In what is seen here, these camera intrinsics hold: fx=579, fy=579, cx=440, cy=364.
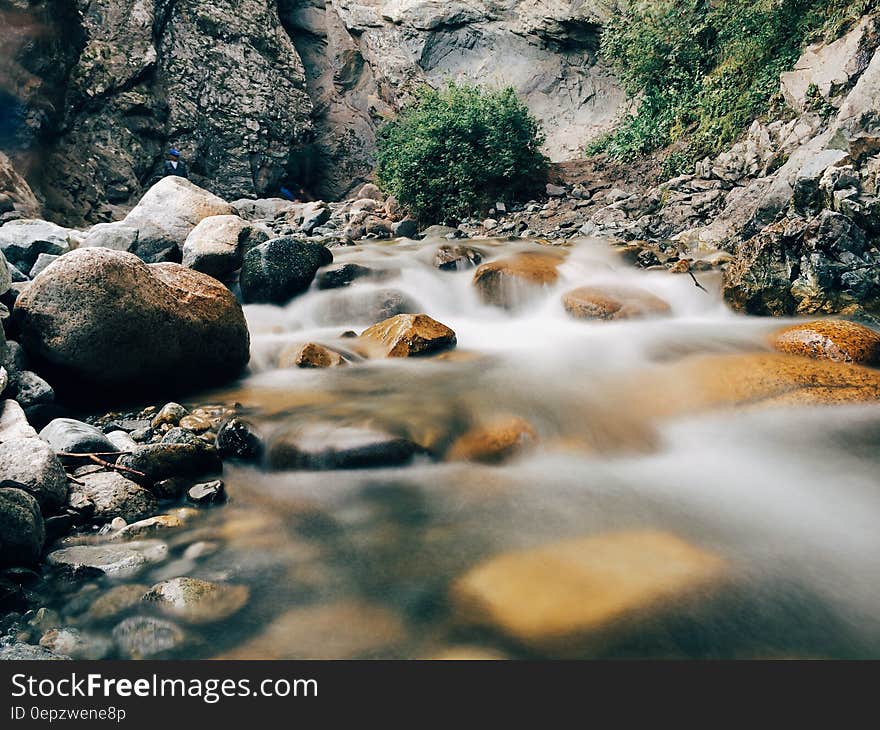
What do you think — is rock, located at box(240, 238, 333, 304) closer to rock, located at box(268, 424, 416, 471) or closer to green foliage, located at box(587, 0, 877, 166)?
rock, located at box(268, 424, 416, 471)

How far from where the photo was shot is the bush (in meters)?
12.6

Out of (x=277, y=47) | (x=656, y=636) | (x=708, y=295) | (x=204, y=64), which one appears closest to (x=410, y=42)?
(x=277, y=47)

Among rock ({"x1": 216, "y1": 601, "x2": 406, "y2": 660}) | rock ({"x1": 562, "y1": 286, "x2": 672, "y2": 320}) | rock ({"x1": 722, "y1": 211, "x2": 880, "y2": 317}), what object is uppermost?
rock ({"x1": 722, "y1": 211, "x2": 880, "y2": 317})

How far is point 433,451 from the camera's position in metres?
3.52

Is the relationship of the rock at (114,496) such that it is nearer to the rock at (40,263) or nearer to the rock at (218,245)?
the rock at (40,263)

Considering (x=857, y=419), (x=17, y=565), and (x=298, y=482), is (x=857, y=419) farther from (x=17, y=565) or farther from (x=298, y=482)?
(x=17, y=565)

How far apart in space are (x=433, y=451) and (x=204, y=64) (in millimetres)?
18036

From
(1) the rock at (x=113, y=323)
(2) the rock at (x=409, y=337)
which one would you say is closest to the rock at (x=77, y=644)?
(1) the rock at (x=113, y=323)

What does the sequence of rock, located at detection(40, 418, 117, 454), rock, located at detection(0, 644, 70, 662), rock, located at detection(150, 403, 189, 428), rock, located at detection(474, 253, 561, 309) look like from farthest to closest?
rock, located at detection(474, 253, 561, 309), rock, located at detection(150, 403, 189, 428), rock, located at detection(40, 418, 117, 454), rock, located at detection(0, 644, 70, 662)

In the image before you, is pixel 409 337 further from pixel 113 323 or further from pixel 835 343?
pixel 835 343

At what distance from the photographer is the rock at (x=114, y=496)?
277cm

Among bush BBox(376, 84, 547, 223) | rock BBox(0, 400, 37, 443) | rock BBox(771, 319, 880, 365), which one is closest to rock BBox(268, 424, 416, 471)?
rock BBox(0, 400, 37, 443)

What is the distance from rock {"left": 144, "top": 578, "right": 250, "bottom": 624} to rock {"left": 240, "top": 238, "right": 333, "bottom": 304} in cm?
507

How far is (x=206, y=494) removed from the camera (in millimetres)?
2984
